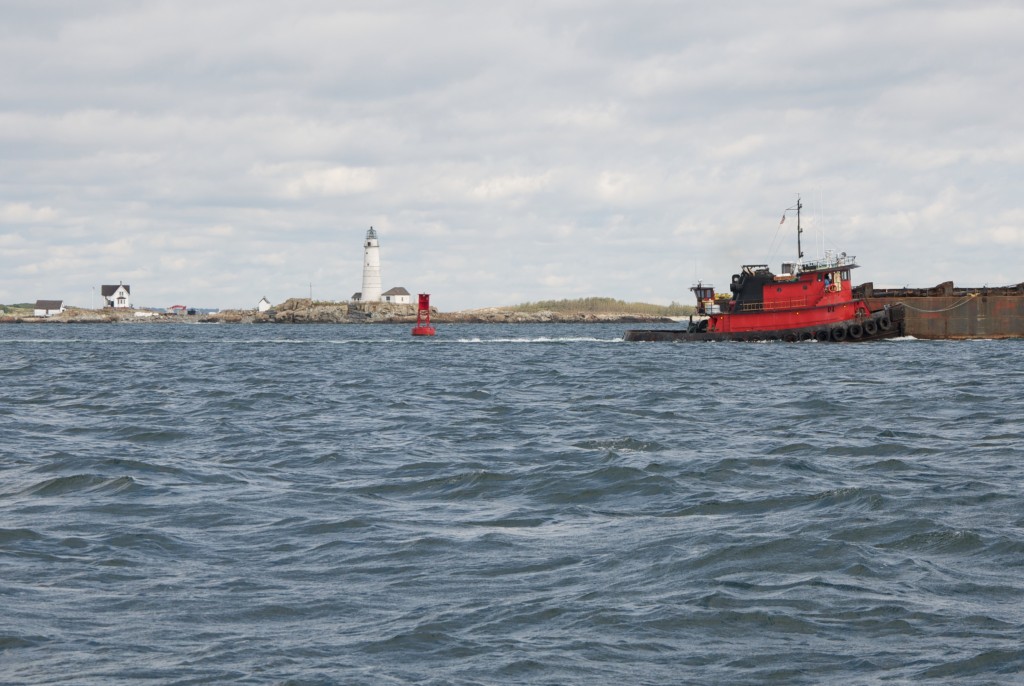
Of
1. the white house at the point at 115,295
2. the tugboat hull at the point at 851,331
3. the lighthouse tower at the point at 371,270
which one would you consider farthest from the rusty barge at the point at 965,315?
the white house at the point at 115,295

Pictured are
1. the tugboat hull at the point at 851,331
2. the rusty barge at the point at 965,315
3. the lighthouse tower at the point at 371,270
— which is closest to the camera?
the tugboat hull at the point at 851,331

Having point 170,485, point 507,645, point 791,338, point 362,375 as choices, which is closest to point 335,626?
point 507,645

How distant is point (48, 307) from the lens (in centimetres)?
18600

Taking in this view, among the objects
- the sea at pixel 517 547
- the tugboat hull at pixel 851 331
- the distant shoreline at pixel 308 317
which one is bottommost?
the sea at pixel 517 547

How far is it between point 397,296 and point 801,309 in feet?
368

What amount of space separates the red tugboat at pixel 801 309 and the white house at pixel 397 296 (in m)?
106

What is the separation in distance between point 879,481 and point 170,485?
393 inches

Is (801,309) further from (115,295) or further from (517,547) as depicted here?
(115,295)

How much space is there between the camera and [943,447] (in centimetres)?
1623

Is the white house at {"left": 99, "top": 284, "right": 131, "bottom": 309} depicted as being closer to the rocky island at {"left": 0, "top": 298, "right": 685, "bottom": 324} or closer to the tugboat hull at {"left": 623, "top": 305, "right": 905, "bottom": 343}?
the rocky island at {"left": 0, "top": 298, "right": 685, "bottom": 324}

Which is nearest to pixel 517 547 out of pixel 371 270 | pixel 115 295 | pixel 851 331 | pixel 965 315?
pixel 851 331

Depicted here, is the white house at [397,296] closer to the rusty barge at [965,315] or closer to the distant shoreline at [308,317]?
the distant shoreline at [308,317]

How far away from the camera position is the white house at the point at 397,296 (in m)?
164

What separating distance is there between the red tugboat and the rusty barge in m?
2.17
